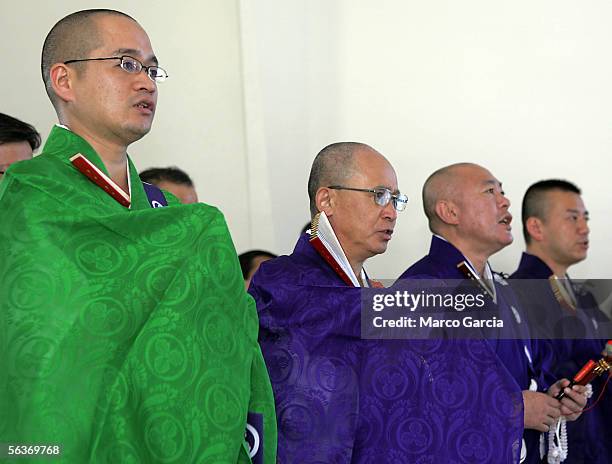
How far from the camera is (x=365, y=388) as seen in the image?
2.36 meters

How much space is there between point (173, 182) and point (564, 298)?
1568mm

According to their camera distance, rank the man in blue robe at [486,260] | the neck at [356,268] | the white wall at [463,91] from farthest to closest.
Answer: the white wall at [463,91], the man in blue robe at [486,260], the neck at [356,268]

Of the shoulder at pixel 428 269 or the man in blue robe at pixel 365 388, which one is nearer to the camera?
the man in blue robe at pixel 365 388

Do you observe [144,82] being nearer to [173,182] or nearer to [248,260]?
[173,182]

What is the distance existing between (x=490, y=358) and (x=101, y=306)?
3.54ft

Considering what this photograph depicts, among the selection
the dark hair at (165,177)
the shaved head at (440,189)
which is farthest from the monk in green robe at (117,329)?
the shaved head at (440,189)

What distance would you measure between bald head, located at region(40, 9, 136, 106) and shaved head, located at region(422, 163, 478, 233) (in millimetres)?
1569

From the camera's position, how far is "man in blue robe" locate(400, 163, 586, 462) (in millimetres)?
2914

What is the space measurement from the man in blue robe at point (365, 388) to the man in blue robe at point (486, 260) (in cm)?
47

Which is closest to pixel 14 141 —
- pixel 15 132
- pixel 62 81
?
pixel 15 132

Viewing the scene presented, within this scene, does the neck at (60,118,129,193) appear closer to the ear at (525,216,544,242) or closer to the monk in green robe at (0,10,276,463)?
the monk in green robe at (0,10,276,463)

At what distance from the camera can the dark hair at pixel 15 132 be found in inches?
101

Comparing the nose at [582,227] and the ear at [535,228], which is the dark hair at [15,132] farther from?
the nose at [582,227]

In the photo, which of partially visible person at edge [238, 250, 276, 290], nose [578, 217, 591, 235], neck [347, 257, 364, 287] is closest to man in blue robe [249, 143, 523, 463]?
neck [347, 257, 364, 287]
